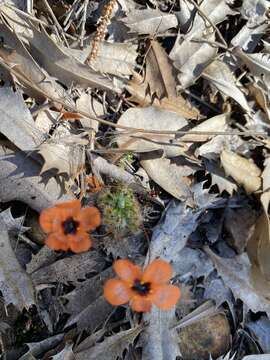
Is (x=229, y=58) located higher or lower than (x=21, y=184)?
higher

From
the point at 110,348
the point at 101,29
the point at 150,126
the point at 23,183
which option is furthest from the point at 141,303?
the point at 101,29

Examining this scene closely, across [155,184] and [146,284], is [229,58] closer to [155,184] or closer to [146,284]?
[155,184]

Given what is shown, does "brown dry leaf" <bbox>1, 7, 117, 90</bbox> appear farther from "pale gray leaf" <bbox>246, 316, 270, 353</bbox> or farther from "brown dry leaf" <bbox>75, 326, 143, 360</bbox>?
"pale gray leaf" <bbox>246, 316, 270, 353</bbox>

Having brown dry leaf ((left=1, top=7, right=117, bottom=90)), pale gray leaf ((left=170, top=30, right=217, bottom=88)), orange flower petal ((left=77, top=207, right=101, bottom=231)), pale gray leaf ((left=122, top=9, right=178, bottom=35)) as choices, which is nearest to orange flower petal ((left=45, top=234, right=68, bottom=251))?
orange flower petal ((left=77, top=207, right=101, bottom=231))

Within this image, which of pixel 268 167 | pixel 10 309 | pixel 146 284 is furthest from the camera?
pixel 268 167

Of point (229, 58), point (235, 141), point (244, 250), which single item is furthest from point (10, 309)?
point (229, 58)
